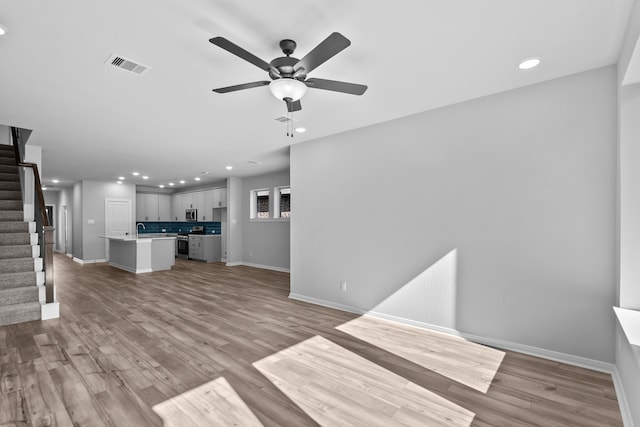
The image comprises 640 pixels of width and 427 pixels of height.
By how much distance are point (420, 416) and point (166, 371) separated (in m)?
2.07

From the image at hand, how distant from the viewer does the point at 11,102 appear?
11.0ft

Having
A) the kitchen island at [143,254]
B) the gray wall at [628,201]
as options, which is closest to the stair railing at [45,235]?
the kitchen island at [143,254]

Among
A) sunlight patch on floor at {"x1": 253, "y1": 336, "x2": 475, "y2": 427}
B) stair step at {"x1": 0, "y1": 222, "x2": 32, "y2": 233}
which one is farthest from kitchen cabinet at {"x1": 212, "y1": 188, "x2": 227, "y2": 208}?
sunlight patch on floor at {"x1": 253, "y1": 336, "x2": 475, "y2": 427}

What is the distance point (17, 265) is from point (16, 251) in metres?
0.30

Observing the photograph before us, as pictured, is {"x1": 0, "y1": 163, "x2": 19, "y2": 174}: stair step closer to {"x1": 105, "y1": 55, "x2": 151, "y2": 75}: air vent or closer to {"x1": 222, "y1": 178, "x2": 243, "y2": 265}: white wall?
{"x1": 222, "y1": 178, "x2": 243, "y2": 265}: white wall

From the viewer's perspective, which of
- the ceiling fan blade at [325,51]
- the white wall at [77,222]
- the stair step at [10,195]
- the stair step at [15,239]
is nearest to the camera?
the ceiling fan blade at [325,51]

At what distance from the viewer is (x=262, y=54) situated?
243 centimetres

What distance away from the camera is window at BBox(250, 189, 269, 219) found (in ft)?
28.3

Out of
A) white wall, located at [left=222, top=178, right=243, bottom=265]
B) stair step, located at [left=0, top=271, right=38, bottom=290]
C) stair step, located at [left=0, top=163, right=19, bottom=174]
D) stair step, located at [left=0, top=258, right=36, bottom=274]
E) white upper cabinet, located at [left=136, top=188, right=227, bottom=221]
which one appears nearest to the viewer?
stair step, located at [left=0, top=271, right=38, bottom=290]

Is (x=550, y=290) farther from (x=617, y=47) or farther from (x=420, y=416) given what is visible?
(x=617, y=47)

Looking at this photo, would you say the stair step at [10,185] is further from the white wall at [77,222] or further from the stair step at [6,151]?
the white wall at [77,222]

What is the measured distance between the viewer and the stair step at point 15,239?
4.51 metres

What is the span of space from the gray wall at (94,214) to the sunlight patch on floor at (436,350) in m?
9.16

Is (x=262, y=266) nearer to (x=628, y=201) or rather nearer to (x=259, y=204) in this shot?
(x=259, y=204)
